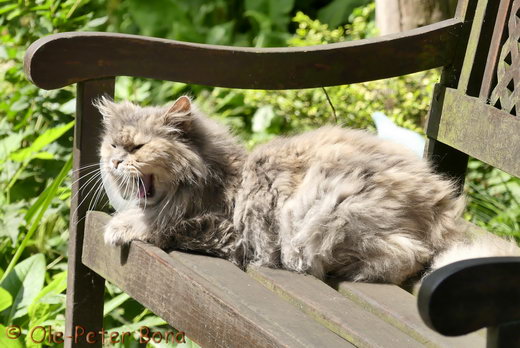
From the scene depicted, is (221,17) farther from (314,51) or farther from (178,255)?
(178,255)

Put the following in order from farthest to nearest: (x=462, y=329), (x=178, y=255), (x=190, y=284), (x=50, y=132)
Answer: (x=50, y=132) < (x=178, y=255) < (x=190, y=284) < (x=462, y=329)

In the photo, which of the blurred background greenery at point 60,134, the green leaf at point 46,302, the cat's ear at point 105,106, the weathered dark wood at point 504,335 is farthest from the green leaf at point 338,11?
the weathered dark wood at point 504,335

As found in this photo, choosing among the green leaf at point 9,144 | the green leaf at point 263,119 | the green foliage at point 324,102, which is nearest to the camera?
the green leaf at point 9,144

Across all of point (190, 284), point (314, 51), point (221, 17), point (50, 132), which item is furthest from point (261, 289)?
point (221, 17)

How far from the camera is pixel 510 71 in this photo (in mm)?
2281

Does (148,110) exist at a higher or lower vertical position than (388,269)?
higher

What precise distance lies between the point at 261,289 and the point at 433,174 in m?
0.66

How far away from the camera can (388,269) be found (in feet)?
6.87

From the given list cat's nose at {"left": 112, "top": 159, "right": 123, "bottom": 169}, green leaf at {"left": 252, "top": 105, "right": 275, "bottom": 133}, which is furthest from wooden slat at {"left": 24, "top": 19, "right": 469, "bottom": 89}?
green leaf at {"left": 252, "top": 105, "right": 275, "bottom": 133}

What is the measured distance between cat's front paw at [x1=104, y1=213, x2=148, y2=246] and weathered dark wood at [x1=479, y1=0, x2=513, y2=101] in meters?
1.09

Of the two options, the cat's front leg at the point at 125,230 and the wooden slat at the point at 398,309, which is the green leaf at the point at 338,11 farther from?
the wooden slat at the point at 398,309

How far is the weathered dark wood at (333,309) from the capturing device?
174cm

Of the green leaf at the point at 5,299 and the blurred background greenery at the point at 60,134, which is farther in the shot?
the blurred background greenery at the point at 60,134

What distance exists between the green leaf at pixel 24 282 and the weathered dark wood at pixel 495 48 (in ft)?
5.97
